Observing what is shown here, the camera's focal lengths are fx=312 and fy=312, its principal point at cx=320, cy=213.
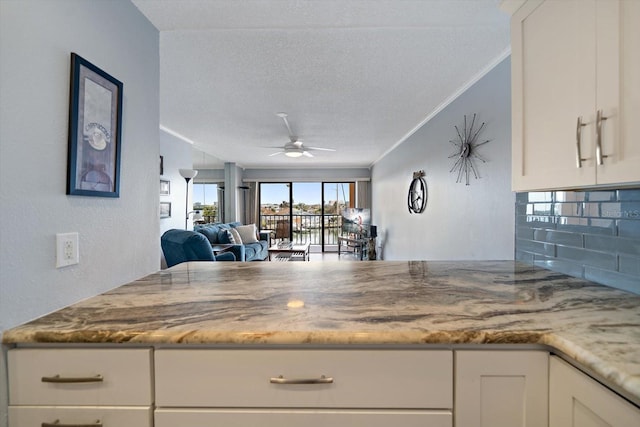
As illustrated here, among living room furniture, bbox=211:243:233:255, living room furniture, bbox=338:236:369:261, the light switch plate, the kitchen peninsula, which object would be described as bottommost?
living room furniture, bbox=338:236:369:261

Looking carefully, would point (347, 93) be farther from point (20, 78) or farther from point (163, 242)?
point (163, 242)

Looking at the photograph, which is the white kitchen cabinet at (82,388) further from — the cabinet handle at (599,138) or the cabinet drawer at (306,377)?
the cabinet handle at (599,138)

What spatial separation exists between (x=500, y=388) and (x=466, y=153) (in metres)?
2.39

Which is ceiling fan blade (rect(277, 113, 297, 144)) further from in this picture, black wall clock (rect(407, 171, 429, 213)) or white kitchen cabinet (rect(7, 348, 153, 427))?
white kitchen cabinet (rect(7, 348, 153, 427))

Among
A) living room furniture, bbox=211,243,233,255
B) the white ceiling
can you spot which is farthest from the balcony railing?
the white ceiling

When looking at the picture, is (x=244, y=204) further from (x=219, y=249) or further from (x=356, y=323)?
(x=356, y=323)

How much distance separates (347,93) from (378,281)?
7.18ft

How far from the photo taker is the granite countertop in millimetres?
814

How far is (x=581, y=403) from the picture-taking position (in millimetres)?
747

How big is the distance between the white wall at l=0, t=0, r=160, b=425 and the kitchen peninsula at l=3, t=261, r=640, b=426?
103 mm

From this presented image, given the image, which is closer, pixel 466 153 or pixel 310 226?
pixel 466 153

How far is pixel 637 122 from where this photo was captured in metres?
0.84

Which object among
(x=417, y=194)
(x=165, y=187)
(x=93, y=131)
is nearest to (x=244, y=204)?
(x=165, y=187)

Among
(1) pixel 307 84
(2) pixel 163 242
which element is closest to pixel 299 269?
(1) pixel 307 84
